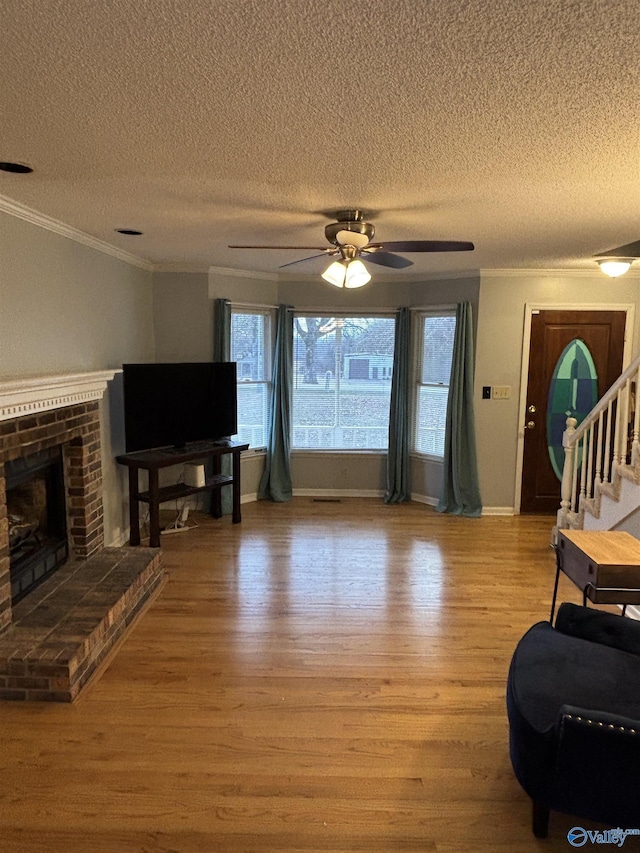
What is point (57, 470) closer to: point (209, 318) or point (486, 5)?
point (209, 318)

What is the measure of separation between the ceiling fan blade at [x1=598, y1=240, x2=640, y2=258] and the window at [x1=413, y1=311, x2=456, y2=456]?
164 cm

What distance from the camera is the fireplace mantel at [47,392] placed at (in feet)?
9.21

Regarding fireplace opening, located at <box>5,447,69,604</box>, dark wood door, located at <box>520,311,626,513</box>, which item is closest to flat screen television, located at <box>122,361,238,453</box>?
fireplace opening, located at <box>5,447,69,604</box>

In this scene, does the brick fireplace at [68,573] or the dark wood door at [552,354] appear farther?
the dark wood door at [552,354]

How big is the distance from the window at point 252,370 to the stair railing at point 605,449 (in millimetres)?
2992

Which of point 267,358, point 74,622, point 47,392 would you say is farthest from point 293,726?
point 267,358

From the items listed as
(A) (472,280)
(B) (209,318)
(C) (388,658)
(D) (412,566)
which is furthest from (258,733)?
(A) (472,280)

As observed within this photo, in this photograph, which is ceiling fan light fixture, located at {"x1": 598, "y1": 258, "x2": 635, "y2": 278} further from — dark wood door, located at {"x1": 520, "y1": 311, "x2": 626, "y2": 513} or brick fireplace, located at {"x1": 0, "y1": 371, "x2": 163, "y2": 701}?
brick fireplace, located at {"x1": 0, "y1": 371, "x2": 163, "y2": 701}

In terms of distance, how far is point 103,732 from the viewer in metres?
2.45

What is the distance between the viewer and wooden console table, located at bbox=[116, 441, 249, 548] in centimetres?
448

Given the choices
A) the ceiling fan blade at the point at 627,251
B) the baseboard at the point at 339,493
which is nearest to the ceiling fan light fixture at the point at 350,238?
the ceiling fan blade at the point at 627,251

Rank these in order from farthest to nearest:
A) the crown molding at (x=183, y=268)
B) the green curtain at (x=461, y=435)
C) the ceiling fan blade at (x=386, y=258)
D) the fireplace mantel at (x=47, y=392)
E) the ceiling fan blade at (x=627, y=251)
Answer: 1. the green curtain at (x=461, y=435)
2. the crown molding at (x=183, y=268)
3. the ceiling fan blade at (x=627, y=251)
4. the ceiling fan blade at (x=386, y=258)
5. the fireplace mantel at (x=47, y=392)
